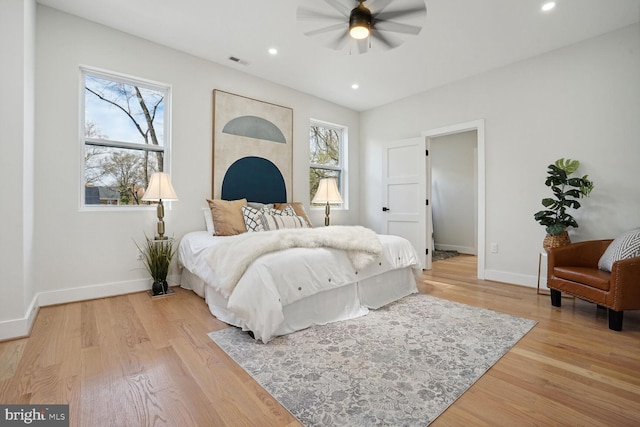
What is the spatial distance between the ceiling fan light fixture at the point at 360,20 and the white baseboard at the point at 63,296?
318cm

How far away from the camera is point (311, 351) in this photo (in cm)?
192

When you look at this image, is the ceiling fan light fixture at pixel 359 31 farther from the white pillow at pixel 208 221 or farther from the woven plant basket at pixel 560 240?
the woven plant basket at pixel 560 240

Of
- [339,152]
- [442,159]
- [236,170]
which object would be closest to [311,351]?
[236,170]

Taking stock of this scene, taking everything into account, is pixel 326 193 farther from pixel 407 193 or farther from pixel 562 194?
pixel 562 194

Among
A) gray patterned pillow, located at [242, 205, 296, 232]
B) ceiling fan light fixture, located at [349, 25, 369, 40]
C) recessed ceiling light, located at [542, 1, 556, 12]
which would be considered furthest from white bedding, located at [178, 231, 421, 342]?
recessed ceiling light, located at [542, 1, 556, 12]

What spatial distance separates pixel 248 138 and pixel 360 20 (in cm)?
234

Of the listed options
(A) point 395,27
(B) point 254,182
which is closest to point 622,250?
(A) point 395,27

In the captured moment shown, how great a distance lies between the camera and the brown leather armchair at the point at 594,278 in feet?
7.30

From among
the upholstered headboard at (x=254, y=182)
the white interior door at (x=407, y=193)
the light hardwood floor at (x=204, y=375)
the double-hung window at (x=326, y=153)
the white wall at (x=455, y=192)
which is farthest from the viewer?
the white wall at (x=455, y=192)

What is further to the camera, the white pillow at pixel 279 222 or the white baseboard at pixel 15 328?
the white pillow at pixel 279 222

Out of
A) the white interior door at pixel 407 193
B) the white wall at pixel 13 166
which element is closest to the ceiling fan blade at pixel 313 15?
the white wall at pixel 13 166

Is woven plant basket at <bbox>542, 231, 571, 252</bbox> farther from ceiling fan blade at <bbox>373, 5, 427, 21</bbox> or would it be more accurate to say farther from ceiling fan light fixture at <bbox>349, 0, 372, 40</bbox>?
ceiling fan light fixture at <bbox>349, 0, 372, 40</bbox>

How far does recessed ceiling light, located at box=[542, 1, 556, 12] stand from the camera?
2592mm

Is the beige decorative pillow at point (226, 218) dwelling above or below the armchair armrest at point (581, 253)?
above
